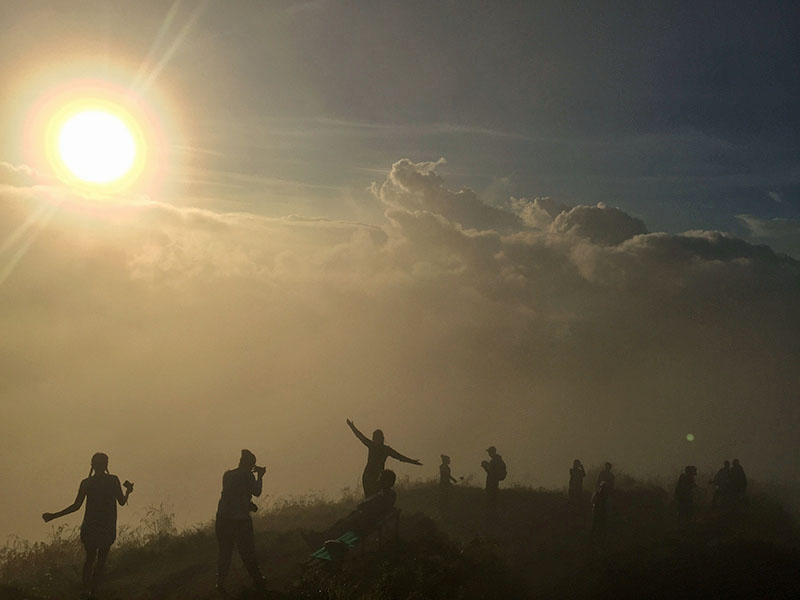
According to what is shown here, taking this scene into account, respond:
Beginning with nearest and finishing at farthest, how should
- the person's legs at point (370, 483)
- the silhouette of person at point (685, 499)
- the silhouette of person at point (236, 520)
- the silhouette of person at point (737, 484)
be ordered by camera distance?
1. the silhouette of person at point (236, 520)
2. the person's legs at point (370, 483)
3. the silhouette of person at point (685, 499)
4. the silhouette of person at point (737, 484)

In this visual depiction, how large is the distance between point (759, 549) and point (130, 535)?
16002 mm

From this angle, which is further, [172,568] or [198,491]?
[198,491]

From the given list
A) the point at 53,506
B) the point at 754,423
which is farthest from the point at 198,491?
the point at 754,423

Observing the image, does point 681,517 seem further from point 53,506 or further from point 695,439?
point 53,506

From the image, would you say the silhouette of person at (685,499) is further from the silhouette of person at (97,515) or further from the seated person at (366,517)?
the silhouette of person at (97,515)

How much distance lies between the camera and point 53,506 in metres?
172

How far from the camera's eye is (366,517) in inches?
443

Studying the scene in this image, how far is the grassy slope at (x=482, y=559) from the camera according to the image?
10727mm

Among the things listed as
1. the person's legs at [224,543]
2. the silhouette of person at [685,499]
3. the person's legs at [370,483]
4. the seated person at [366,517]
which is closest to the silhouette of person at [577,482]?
the silhouette of person at [685,499]

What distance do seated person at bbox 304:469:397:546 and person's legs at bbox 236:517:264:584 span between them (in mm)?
1202

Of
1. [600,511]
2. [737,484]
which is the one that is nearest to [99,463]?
[600,511]

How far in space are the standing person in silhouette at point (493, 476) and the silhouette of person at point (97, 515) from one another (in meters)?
13.0

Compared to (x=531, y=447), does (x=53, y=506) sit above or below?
below

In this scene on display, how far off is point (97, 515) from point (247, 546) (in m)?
2.33
